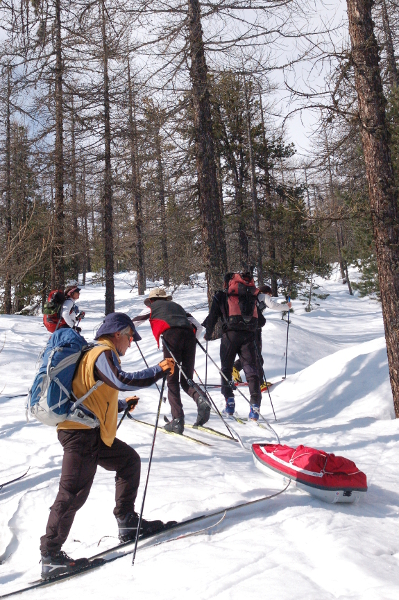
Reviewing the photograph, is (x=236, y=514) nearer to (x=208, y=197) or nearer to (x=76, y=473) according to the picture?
(x=76, y=473)

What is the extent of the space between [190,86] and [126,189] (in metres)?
7.70

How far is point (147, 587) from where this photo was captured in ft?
8.49

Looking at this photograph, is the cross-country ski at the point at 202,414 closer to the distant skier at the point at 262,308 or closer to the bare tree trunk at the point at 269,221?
the distant skier at the point at 262,308

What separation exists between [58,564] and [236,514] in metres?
1.24

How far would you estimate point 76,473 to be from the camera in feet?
10.2

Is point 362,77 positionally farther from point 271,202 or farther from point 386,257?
point 271,202

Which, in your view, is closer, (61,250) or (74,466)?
(74,466)

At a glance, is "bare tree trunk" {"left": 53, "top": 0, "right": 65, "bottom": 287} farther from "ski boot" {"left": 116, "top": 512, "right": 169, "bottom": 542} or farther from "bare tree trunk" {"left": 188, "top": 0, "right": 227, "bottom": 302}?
"ski boot" {"left": 116, "top": 512, "right": 169, "bottom": 542}

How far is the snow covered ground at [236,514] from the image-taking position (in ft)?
8.43

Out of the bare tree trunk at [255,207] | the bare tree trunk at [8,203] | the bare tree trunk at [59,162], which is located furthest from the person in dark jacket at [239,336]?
the bare tree trunk at [255,207]

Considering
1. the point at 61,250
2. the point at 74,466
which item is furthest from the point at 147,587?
the point at 61,250

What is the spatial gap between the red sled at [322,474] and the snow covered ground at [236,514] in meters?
0.09

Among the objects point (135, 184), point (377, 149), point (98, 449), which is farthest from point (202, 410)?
point (135, 184)

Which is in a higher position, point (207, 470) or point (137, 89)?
point (137, 89)
